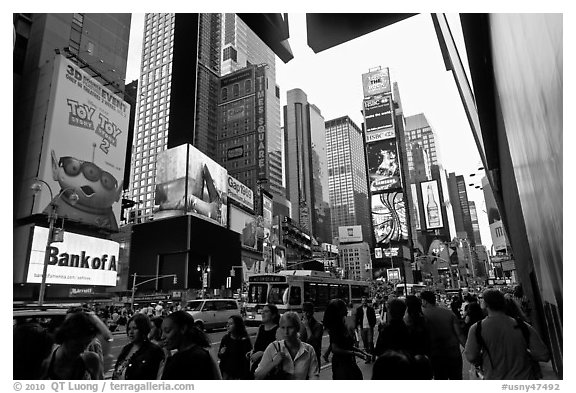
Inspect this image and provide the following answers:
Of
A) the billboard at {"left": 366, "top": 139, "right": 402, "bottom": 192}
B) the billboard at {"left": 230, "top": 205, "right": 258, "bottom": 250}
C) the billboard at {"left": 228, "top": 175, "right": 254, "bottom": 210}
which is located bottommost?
the billboard at {"left": 230, "top": 205, "right": 258, "bottom": 250}

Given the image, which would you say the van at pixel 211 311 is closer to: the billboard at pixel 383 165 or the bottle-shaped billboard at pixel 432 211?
the bottle-shaped billboard at pixel 432 211

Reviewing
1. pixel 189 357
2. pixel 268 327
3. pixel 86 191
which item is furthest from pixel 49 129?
pixel 189 357

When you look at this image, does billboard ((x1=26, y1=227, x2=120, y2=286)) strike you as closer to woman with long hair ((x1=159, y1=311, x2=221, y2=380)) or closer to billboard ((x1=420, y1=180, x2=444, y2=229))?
woman with long hair ((x1=159, y1=311, x2=221, y2=380))

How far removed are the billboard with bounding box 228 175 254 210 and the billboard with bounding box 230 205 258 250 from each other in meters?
2.12

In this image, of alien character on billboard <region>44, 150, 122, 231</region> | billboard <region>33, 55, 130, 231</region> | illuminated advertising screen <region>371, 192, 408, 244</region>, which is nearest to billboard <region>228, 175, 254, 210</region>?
billboard <region>33, 55, 130, 231</region>

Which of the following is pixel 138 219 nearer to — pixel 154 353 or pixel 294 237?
pixel 294 237

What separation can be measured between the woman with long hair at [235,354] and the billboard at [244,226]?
79.0 m

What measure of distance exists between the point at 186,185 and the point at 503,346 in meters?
66.3

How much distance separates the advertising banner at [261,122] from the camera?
425 feet

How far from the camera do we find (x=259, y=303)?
68.1 feet

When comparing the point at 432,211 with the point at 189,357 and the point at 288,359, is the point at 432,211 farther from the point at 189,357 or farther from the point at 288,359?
the point at 189,357

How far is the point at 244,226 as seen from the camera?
8788 centimetres

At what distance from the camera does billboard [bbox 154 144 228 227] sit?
67.1 meters
